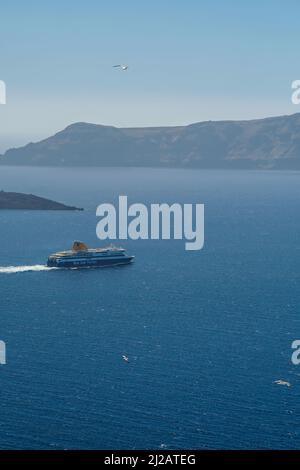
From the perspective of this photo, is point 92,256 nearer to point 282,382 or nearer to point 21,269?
point 21,269

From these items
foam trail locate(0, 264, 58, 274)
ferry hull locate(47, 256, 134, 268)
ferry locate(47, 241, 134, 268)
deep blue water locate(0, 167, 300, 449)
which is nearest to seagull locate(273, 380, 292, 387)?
deep blue water locate(0, 167, 300, 449)

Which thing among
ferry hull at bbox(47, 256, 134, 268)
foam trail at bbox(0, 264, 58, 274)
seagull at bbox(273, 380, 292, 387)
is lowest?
seagull at bbox(273, 380, 292, 387)

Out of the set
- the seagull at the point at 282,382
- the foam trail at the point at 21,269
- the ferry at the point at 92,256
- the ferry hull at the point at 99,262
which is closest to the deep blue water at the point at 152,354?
the seagull at the point at 282,382

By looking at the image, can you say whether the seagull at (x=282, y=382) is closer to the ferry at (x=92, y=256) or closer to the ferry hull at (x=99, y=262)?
the ferry hull at (x=99, y=262)

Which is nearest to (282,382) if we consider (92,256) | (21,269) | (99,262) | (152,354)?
(152,354)

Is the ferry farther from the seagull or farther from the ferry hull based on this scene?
the seagull

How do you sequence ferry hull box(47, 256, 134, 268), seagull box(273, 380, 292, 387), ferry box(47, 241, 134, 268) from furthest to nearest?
ferry box(47, 241, 134, 268), ferry hull box(47, 256, 134, 268), seagull box(273, 380, 292, 387)

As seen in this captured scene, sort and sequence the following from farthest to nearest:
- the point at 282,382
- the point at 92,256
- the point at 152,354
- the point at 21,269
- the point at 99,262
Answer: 1. the point at 92,256
2. the point at 99,262
3. the point at 21,269
4. the point at 152,354
5. the point at 282,382
